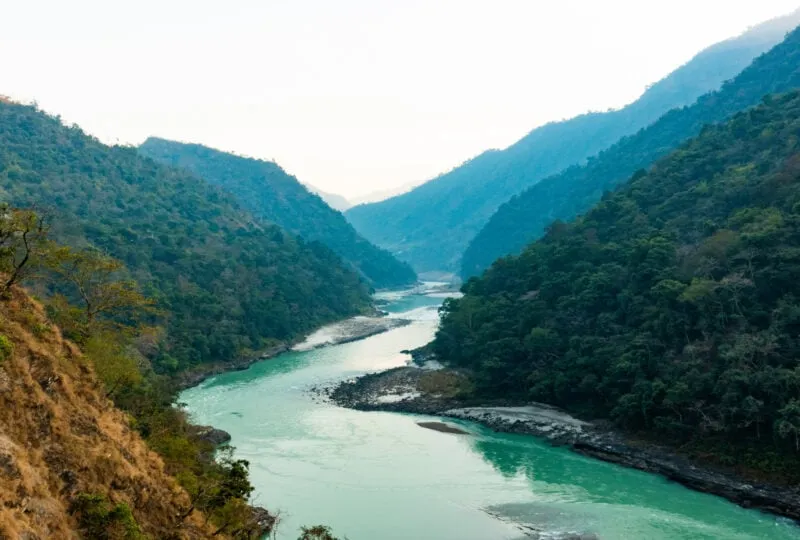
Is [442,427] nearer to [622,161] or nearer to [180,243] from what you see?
[180,243]

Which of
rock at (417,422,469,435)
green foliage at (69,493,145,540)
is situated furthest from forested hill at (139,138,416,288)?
green foliage at (69,493,145,540)

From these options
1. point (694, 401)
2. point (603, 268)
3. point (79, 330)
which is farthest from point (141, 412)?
point (603, 268)

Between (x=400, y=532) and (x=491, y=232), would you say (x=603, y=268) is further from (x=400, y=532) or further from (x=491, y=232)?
(x=491, y=232)

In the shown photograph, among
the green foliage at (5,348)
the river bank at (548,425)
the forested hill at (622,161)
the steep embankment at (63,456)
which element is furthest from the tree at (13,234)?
the forested hill at (622,161)

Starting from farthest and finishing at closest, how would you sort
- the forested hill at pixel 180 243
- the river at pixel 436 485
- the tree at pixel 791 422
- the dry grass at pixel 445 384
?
the forested hill at pixel 180 243, the dry grass at pixel 445 384, the tree at pixel 791 422, the river at pixel 436 485

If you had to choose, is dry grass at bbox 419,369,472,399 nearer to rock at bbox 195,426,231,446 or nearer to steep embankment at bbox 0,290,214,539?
rock at bbox 195,426,231,446

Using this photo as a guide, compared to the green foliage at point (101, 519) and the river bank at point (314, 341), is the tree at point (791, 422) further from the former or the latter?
the river bank at point (314, 341)
